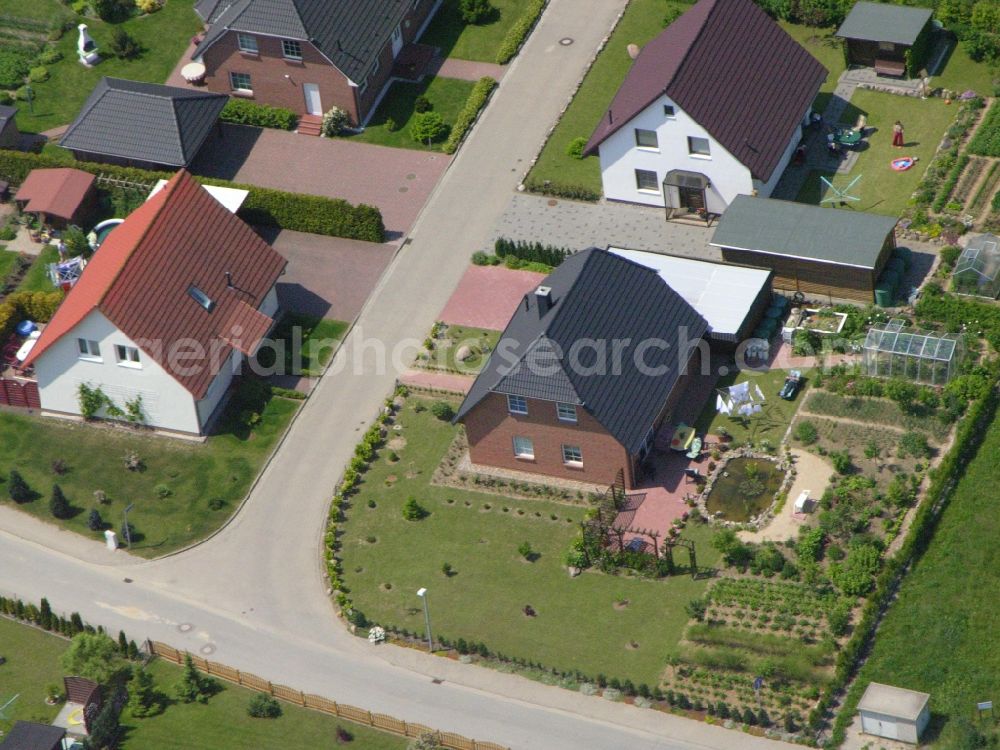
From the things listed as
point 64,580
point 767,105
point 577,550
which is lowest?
point 64,580

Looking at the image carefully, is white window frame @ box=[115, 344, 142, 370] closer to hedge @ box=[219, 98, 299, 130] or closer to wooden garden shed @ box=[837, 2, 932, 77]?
hedge @ box=[219, 98, 299, 130]

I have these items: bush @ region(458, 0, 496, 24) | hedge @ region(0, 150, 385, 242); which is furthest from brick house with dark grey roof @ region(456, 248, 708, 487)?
bush @ region(458, 0, 496, 24)

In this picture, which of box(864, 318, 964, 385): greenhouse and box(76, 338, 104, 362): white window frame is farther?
box(76, 338, 104, 362): white window frame

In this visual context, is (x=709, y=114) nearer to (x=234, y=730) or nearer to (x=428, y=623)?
(x=428, y=623)

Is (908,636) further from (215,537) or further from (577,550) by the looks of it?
(215,537)

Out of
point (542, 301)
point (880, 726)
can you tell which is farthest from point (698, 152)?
point (880, 726)

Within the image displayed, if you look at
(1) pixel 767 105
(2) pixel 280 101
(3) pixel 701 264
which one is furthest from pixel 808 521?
(2) pixel 280 101

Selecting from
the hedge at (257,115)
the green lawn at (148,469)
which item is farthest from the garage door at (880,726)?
the hedge at (257,115)
